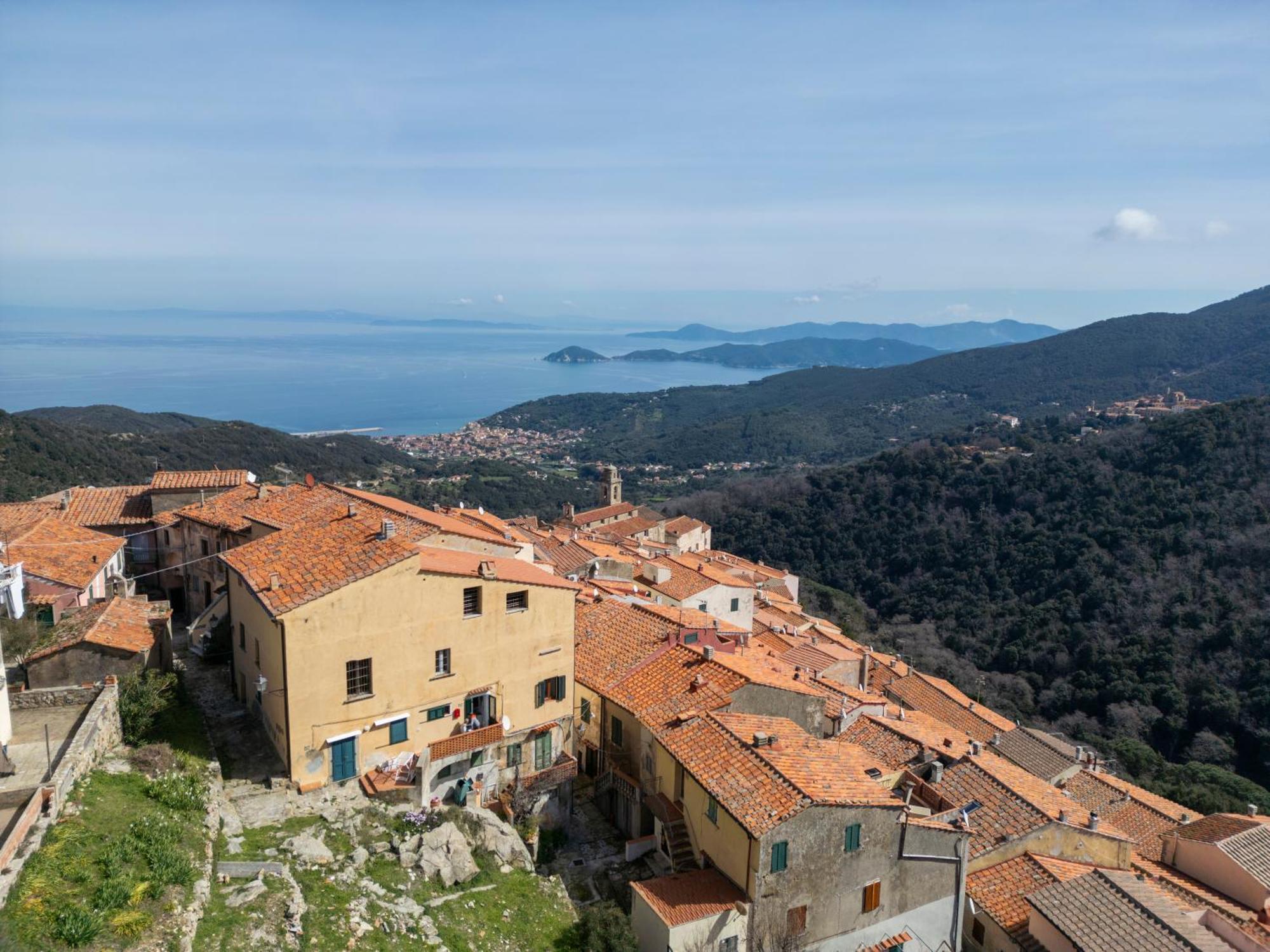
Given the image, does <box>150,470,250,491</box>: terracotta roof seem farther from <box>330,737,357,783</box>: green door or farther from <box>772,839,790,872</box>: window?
<box>772,839,790,872</box>: window

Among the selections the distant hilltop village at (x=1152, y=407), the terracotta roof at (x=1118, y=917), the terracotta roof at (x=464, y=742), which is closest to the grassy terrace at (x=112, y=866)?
the terracotta roof at (x=464, y=742)

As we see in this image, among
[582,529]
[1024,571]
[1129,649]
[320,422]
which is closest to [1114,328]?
[1024,571]

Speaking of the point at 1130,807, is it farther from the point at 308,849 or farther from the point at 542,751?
the point at 308,849

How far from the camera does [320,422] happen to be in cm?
A: 18375

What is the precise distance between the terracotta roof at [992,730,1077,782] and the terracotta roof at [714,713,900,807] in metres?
11.4

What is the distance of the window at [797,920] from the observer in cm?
1392

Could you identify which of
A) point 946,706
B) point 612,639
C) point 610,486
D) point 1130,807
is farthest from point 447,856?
point 610,486

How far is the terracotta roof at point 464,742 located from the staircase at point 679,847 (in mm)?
3903

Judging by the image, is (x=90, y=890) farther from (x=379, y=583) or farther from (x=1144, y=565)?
(x=1144, y=565)

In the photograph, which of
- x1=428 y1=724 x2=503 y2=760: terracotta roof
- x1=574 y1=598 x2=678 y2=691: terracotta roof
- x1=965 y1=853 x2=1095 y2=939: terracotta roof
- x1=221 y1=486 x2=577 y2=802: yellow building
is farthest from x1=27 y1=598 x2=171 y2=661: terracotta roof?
x1=965 y1=853 x2=1095 y2=939: terracotta roof

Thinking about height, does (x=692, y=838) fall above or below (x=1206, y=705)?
above

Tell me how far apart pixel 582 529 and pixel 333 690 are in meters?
38.5

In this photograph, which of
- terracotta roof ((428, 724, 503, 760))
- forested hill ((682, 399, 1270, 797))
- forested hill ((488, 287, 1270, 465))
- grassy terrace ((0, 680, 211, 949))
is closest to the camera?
grassy terrace ((0, 680, 211, 949))

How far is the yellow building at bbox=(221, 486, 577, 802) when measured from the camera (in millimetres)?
15320
